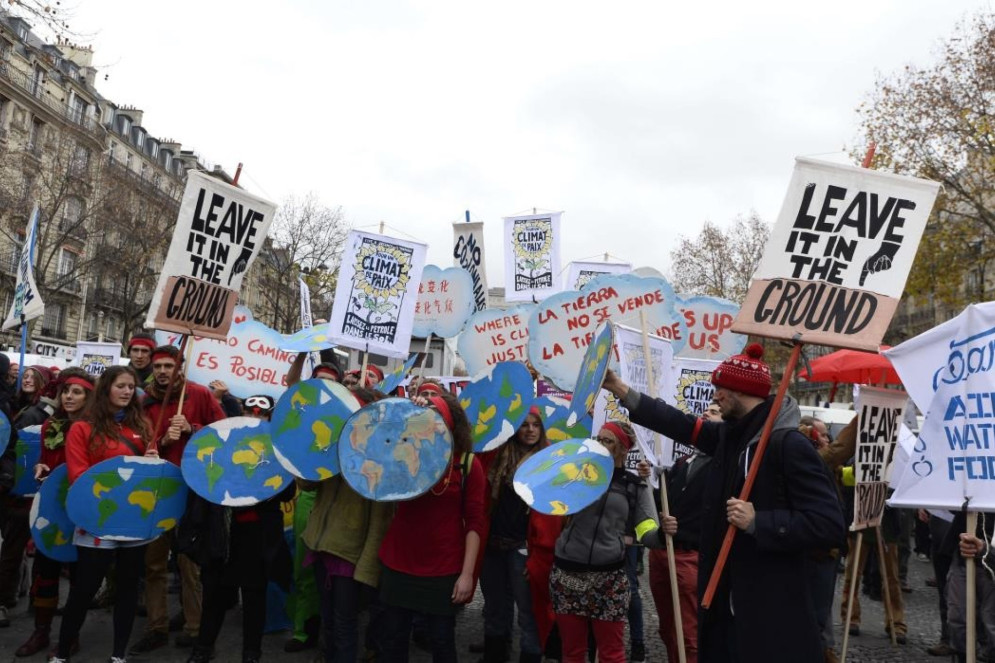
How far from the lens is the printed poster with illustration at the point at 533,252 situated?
11422 mm

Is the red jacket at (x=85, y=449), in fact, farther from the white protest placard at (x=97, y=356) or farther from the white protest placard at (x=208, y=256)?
the white protest placard at (x=97, y=356)

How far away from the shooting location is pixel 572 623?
4699 millimetres

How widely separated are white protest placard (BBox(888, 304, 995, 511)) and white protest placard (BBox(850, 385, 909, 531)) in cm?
121

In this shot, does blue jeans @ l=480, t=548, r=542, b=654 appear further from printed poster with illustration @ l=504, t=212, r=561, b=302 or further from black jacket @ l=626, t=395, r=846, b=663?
printed poster with illustration @ l=504, t=212, r=561, b=302

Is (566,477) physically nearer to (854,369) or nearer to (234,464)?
(234,464)

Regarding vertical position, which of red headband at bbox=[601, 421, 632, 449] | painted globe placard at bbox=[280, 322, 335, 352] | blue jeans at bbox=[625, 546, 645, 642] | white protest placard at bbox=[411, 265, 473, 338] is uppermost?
white protest placard at bbox=[411, 265, 473, 338]

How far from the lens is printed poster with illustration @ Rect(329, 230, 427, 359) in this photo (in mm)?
7160

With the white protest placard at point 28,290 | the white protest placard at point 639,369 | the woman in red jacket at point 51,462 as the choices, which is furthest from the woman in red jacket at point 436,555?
the white protest placard at point 28,290

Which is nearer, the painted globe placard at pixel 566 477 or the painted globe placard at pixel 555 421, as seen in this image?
the painted globe placard at pixel 566 477

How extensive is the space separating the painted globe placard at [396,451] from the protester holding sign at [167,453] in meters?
1.75

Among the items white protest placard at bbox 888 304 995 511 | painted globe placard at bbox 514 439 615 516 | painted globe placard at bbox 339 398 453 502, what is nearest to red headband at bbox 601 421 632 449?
painted globe placard at bbox 514 439 615 516

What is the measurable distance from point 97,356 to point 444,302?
16.9 ft

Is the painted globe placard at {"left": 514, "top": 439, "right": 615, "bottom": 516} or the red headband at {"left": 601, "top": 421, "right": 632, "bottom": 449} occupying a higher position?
the red headband at {"left": 601, "top": 421, "right": 632, "bottom": 449}

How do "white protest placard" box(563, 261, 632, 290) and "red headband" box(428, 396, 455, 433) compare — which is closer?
"red headband" box(428, 396, 455, 433)
